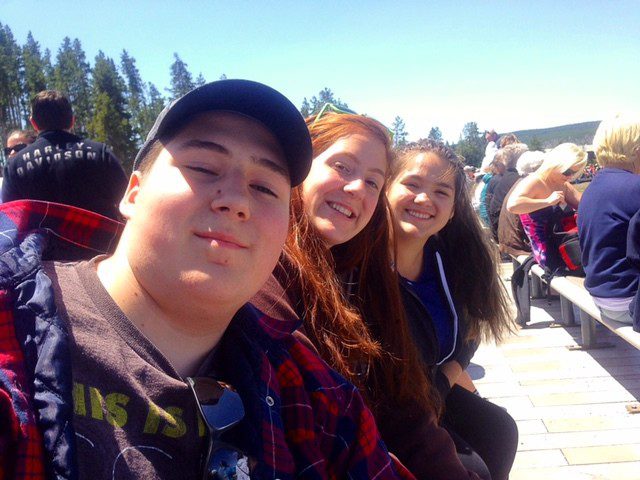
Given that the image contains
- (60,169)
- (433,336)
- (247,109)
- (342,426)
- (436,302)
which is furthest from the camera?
(60,169)

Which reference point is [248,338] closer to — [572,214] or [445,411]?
[445,411]

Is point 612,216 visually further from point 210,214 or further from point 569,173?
point 210,214

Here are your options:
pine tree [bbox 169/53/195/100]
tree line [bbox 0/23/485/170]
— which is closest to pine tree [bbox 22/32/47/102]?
tree line [bbox 0/23/485/170]

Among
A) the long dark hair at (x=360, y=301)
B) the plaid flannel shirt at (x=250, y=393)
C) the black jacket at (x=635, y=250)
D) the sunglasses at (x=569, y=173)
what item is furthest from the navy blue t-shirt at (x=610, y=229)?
the plaid flannel shirt at (x=250, y=393)

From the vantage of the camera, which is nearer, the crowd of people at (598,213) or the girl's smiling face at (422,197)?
the girl's smiling face at (422,197)

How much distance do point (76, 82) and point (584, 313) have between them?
61.8m

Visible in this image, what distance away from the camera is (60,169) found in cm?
320

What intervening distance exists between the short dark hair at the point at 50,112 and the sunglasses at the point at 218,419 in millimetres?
2969

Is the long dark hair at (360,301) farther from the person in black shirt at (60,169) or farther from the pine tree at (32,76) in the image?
the pine tree at (32,76)

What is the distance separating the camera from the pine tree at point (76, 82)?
51.4 meters

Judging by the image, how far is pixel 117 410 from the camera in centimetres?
88

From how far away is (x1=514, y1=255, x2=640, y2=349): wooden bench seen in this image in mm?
3314

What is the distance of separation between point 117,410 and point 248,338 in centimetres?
38

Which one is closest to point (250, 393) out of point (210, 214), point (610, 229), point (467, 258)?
point (210, 214)
